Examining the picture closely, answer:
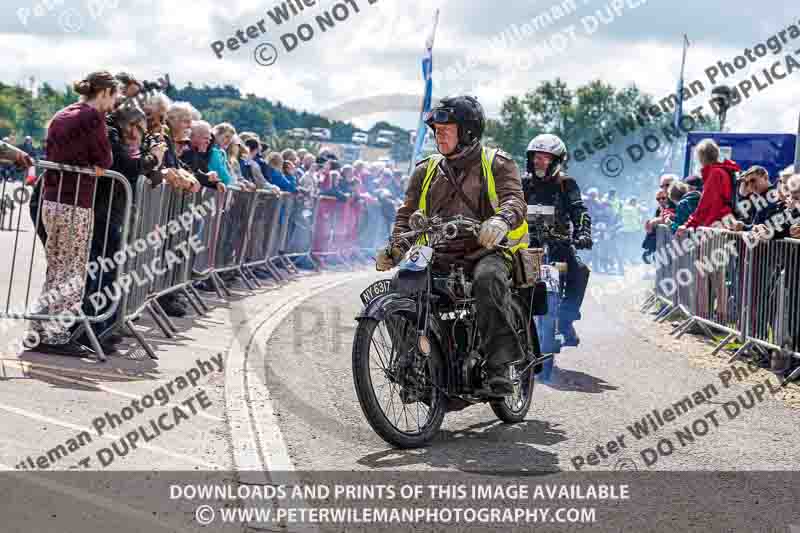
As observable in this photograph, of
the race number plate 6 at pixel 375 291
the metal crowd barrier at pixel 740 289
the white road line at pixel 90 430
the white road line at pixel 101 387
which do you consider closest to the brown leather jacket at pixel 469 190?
the race number plate 6 at pixel 375 291

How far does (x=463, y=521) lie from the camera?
5.09 meters

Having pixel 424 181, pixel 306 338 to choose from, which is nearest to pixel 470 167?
pixel 424 181

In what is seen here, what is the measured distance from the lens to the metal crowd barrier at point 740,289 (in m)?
10.5

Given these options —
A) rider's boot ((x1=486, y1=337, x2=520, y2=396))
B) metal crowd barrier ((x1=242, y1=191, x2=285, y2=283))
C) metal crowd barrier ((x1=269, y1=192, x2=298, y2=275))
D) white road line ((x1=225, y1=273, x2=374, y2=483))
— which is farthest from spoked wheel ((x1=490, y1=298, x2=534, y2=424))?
metal crowd barrier ((x1=269, y1=192, x2=298, y2=275))

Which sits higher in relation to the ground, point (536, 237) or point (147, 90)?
point (147, 90)

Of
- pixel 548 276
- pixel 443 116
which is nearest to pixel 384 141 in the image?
pixel 548 276

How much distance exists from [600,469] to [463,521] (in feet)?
4.70

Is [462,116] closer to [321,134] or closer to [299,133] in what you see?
[299,133]

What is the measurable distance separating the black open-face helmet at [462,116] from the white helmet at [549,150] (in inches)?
124

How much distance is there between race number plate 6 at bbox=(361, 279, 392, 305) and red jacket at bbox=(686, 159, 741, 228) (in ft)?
25.6

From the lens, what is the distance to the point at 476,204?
7.26 metres

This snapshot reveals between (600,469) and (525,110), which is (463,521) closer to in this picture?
(600,469)

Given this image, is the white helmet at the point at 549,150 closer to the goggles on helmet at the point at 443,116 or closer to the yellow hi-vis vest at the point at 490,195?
the yellow hi-vis vest at the point at 490,195

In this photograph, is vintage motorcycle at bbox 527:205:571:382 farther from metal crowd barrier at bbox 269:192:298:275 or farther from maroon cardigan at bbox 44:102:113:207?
metal crowd barrier at bbox 269:192:298:275
